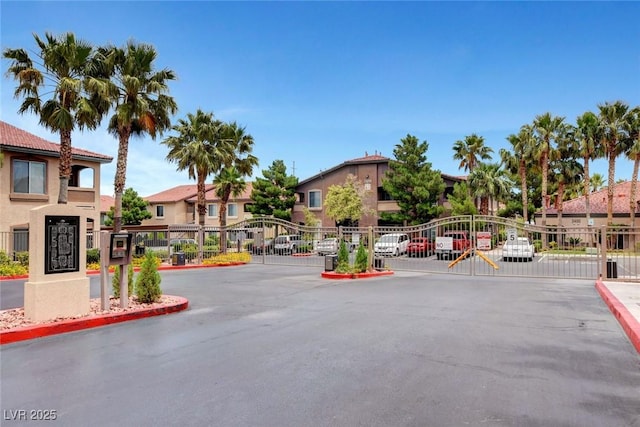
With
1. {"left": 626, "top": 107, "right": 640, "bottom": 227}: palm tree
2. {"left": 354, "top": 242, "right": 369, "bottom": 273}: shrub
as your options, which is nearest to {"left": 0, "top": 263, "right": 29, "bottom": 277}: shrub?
{"left": 354, "top": 242, "right": 369, "bottom": 273}: shrub

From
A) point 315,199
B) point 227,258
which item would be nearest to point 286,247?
point 227,258

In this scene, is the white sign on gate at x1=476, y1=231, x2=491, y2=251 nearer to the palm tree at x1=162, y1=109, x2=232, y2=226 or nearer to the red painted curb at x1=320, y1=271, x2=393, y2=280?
the red painted curb at x1=320, y1=271, x2=393, y2=280

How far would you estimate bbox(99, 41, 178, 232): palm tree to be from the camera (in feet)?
71.8

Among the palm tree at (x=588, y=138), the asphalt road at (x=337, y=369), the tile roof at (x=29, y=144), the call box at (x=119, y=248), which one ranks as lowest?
the asphalt road at (x=337, y=369)

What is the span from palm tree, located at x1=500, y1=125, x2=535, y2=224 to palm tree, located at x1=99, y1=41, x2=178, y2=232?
32929mm

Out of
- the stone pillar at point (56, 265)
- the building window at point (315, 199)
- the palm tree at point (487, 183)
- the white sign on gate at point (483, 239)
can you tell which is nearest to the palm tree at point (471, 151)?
the palm tree at point (487, 183)

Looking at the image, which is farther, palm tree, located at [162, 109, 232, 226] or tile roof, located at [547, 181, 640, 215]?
tile roof, located at [547, 181, 640, 215]

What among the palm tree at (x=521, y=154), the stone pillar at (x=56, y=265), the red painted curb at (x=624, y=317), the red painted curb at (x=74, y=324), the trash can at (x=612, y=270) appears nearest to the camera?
the red painted curb at (x=624, y=317)

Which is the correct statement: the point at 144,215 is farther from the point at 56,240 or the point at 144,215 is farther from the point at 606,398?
the point at 606,398

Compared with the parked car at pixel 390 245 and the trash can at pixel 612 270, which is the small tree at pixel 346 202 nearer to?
the parked car at pixel 390 245

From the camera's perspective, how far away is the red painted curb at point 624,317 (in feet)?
23.3

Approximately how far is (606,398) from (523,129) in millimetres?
42616

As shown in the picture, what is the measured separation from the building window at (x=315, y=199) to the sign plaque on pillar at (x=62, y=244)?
38.7m

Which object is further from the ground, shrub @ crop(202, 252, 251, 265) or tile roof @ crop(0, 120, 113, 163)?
tile roof @ crop(0, 120, 113, 163)
